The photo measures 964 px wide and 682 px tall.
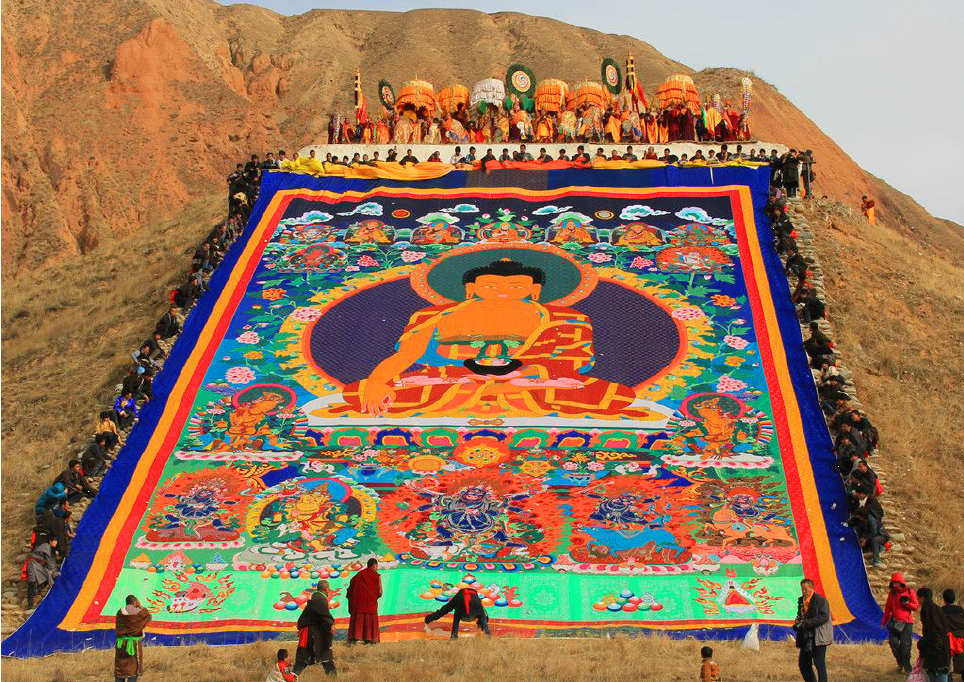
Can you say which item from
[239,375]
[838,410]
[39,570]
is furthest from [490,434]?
[39,570]

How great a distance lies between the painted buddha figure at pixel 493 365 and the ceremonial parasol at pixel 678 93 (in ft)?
36.5

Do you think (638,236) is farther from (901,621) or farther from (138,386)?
(901,621)

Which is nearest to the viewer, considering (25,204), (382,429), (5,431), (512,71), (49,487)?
(49,487)

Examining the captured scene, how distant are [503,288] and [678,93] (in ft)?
39.4

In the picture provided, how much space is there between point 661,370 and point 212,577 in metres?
8.65

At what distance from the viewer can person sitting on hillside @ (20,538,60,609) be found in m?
18.3

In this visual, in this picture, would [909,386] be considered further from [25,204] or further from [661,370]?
[25,204]

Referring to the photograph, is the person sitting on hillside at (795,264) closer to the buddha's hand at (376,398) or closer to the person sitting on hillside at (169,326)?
the buddha's hand at (376,398)

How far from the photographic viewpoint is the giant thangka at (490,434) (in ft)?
59.4

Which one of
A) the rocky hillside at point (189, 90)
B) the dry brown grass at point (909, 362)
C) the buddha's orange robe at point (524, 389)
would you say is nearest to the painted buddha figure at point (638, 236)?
the dry brown grass at point (909, 362)

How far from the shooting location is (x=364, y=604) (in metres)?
15.1

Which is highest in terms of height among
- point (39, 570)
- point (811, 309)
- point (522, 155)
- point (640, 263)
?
point (522, 155)

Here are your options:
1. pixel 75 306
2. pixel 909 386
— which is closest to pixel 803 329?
pixel 909 386

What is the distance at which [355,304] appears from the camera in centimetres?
2620
